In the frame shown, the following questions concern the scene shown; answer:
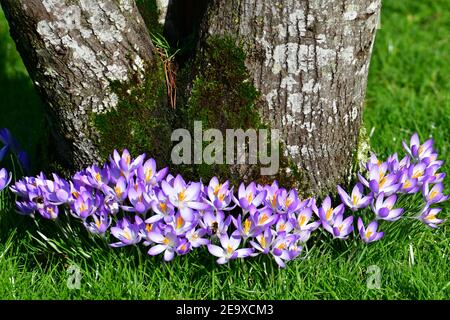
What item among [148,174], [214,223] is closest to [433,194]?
[214,223]

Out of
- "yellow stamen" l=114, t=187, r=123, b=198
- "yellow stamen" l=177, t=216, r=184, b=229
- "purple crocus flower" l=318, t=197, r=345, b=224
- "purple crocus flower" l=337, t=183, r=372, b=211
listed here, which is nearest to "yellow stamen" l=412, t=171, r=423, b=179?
"purple crocus flower" l=337, t=183, r=372, b=211

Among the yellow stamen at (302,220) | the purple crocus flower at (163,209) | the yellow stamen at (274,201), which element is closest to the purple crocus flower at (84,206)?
the purple crocus flower at (163,209)

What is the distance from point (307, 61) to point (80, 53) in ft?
2.91

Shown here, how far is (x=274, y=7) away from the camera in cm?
297

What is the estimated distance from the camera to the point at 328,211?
3.09 meters

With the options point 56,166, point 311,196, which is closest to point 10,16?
point 56,166

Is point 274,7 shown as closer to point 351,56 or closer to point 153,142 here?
point 351,56

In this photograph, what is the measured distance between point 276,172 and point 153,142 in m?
0.53

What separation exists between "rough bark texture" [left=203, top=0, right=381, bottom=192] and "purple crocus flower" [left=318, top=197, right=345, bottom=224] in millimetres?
193

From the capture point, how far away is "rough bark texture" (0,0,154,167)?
2.96 m

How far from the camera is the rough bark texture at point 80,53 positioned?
2957 mm

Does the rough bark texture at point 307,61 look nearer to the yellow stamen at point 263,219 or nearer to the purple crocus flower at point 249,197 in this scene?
the purple crocus flower at point 249,197

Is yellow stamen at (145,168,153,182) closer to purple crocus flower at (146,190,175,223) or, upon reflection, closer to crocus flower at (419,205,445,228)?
purple crocus flower at (146,190,175,223)
